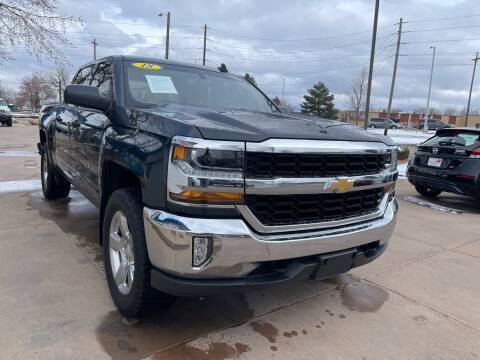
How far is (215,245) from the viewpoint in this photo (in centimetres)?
223

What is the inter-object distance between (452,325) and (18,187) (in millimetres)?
6686

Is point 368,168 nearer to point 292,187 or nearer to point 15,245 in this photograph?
point 292,187

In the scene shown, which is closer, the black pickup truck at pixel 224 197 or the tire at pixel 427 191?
the black pickup truck at pixel 224 197

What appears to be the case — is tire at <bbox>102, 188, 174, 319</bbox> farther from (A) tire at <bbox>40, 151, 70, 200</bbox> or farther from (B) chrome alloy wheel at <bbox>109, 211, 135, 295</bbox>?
(A) tire at <bbox>40, 151, 70, 200</bbox>

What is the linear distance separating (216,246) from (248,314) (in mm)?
1032

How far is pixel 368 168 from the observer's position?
2912 mm

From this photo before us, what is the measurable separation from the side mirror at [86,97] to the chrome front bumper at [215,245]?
3.79 ft

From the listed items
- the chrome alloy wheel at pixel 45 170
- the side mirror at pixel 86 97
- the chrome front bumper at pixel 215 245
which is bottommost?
the chrome alloy wheel at pixel 45 170

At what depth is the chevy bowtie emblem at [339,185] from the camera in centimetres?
257

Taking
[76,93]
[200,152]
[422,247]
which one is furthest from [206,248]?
[422,247]

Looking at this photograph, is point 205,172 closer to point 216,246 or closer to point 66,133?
point 216,246

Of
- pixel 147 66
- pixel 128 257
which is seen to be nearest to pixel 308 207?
pixel 128 257

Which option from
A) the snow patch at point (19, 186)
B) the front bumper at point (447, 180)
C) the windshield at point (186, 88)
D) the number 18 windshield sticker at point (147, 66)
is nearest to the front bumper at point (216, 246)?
the windshield at point (186, 88)

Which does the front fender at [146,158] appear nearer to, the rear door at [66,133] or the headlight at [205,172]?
the headlight at [205,172]
